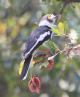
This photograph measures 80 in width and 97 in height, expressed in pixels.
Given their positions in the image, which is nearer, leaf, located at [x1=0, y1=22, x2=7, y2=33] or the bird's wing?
the bird's wing

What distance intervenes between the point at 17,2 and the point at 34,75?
4.58ft

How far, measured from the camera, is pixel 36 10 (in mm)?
4383

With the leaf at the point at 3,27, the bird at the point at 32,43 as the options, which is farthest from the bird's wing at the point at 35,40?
the leaf at the point at 3,27

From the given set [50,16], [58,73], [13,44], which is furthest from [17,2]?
[50,16]

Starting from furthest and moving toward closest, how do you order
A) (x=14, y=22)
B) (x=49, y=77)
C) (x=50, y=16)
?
(x=14, y=22) < (x=49, y=77) < (x=50, y=16)

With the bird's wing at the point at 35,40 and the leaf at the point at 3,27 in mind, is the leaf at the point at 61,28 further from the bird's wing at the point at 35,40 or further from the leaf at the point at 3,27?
the leaf at the point at 3,27

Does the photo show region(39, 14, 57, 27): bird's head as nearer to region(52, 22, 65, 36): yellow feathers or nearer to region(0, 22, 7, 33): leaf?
region(52, 22, 65, 36): yellow feathers

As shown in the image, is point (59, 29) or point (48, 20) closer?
point (59, 29)

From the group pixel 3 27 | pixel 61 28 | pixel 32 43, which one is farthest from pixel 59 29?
pixel 3 27

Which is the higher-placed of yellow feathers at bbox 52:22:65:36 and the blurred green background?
yellow feathers at bbox 52:22:65:36

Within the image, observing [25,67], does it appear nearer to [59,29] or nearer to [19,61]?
[59,29]

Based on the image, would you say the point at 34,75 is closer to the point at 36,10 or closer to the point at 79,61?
the point at 79,61

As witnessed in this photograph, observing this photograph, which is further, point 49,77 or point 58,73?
point 49,77

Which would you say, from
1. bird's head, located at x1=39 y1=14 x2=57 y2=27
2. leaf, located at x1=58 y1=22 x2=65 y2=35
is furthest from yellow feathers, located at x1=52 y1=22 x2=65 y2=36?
bird's head, located at x1=39 y1=14 x2=57 y2=27
